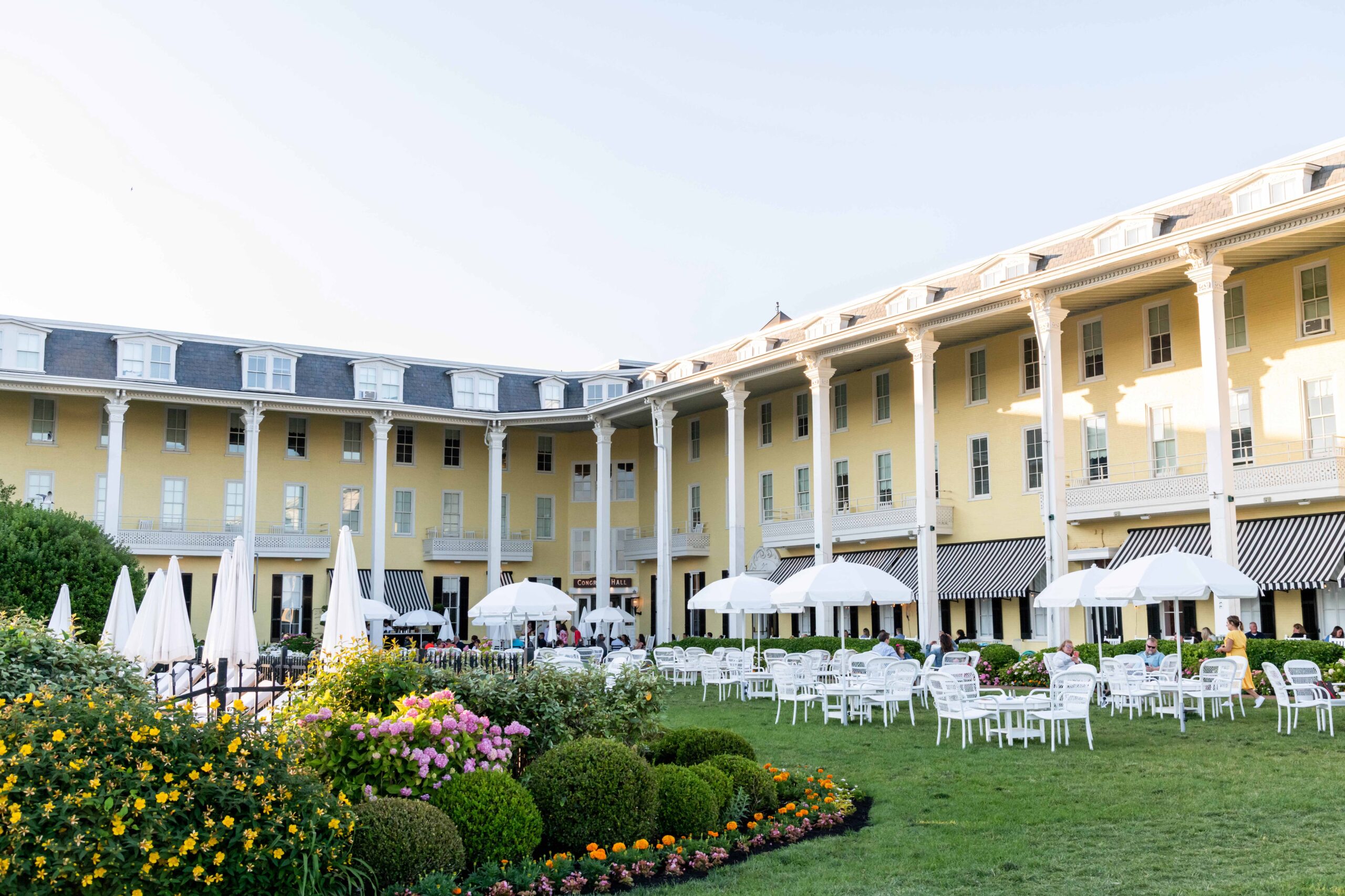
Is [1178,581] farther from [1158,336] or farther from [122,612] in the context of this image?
[122,612]

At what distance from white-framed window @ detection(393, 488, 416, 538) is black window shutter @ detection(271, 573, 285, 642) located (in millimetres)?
4576

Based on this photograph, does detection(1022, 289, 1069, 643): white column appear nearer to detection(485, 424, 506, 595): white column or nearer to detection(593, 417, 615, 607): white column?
detection(593, 417, 615, 607): white column

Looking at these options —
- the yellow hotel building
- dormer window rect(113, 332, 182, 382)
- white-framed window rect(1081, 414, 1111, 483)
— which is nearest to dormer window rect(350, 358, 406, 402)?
the yellow hotel building

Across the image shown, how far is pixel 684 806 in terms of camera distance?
8969 mm

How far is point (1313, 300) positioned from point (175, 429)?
35.5 meters

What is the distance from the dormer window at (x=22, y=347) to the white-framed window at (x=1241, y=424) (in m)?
34.4

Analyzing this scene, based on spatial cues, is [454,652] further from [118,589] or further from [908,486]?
[908,486]

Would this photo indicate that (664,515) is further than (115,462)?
Yes

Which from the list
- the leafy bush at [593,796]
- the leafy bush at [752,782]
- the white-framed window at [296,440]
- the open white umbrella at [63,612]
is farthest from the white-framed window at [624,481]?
the leafy bush at [593,796]

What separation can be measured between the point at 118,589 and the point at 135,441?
76.1 feet

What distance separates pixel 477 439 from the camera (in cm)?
4625

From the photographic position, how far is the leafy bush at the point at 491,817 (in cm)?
801

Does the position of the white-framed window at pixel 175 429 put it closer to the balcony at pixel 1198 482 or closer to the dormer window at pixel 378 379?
the dormer window at pixel 378 379

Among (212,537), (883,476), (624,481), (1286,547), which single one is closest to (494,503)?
(624,481)
